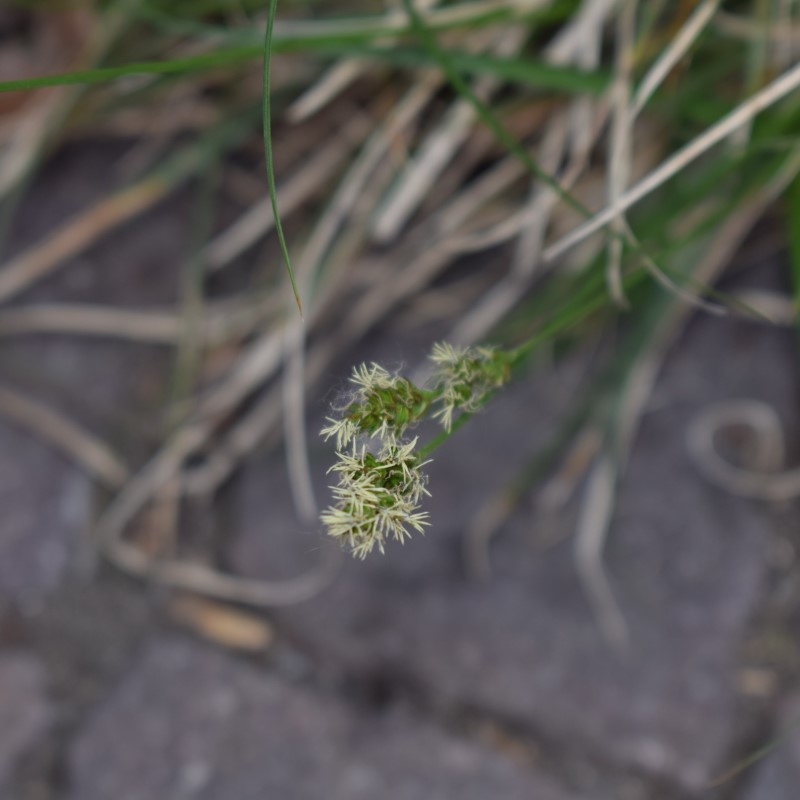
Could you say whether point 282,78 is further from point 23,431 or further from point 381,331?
point 23,431

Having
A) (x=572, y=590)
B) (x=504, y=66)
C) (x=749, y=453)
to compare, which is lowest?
(x=572, y=590)

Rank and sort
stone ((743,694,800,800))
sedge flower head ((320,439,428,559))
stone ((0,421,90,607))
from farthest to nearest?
stone ((0,421,90,607)) < stone ((743,694,800,800)) < sedge flower head ((320,439,428,559))

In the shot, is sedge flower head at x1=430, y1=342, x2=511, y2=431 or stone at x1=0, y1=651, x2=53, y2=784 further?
stone at x1=0, y1=651, x2=53, y2=784

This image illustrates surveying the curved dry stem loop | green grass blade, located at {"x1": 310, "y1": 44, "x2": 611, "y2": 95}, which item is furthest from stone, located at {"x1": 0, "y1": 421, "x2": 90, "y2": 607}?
the curved dry stem loop

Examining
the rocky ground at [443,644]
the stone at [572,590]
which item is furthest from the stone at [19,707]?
the stone at [572,590]

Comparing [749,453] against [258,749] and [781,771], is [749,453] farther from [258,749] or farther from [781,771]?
[258,749]

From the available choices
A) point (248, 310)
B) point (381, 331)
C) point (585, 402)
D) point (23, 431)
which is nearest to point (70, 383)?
point (23, 431)

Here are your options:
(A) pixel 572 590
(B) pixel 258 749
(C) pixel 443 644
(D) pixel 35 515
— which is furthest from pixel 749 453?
(D) pixel 35 515

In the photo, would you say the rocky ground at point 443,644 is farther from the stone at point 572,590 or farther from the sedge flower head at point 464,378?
the sedge flower head at point 464,378

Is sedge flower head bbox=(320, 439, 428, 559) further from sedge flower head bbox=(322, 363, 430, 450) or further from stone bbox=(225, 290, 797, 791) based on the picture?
stone bbox=(225, 290, 797, 791)
